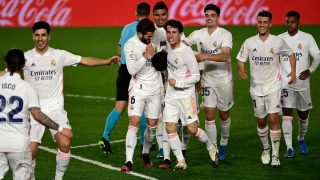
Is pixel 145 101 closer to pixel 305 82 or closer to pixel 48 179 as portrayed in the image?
pixel 48 179

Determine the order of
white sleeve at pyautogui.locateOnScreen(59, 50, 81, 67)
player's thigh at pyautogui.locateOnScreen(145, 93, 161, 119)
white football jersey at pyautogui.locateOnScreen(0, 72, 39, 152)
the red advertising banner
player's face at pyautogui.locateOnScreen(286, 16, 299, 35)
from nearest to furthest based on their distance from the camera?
white football jersey at pyautogui.locateOnScreen(0, 72, 39, 152) → white sleeve at pyautogui.locateOnScreen(59, 50, 81, 67) → player's thigh at pyautogui.locateOnScreen(145, 93, 161, 119) → player's face at pyautogui.locateOnScreen(286, 16, 299, 35) → the red advertising banner

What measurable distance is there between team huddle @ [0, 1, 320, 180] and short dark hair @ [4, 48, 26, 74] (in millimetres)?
1320

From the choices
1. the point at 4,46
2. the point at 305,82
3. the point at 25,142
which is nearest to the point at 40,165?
the point at 25,142

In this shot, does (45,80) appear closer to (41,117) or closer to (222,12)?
(41,117)

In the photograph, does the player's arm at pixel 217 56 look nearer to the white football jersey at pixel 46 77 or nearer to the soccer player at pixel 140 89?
the soccer player at pixel 140 89

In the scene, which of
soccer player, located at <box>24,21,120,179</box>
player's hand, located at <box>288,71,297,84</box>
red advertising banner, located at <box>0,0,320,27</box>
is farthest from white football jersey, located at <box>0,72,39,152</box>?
red advertising banner, located at <box>0,0,320,27</box>

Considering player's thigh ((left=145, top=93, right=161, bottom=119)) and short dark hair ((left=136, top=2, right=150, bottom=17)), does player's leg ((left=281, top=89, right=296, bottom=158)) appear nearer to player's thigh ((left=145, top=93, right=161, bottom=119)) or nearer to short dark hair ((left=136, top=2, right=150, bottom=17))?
player's thigh ((left=145, top=93, right=161, bottom=119))

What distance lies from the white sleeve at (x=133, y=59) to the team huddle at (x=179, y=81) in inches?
0.6

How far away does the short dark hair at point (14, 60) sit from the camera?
8.35 meters

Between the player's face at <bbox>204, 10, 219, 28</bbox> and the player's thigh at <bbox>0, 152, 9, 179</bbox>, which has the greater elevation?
the player's face at <bbox>204, 10, 219, 28</bbox>

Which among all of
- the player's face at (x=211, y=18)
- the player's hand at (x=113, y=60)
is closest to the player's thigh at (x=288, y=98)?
the player's face at (x=211, y=18)

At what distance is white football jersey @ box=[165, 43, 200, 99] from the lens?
1102 cm

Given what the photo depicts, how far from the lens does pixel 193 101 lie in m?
11.2

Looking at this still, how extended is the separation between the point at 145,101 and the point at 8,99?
3390 mm
